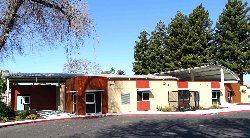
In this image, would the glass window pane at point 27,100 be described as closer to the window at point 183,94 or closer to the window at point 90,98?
the window at point 90,98

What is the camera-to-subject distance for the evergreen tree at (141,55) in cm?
7194

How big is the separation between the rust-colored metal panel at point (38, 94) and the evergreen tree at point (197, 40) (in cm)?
2688

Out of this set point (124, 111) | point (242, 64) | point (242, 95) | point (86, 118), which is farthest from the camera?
point (242, 64)

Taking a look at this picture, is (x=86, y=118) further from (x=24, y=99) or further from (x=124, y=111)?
(x=24, y=99)

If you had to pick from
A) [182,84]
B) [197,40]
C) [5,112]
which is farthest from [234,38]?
[5,112]

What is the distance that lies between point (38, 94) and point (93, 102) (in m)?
12.2

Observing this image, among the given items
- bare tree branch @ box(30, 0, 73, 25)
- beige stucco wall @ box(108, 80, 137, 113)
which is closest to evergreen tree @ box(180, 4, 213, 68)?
beige stucco wall @ box(108, 80, 137, 113)

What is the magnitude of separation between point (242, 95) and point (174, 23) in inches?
778

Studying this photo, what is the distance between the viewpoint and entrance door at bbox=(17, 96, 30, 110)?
141 feet

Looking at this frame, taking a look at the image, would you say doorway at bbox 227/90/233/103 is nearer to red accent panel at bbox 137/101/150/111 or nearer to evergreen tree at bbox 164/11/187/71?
evergreen tree at bbox 164/11/187/71

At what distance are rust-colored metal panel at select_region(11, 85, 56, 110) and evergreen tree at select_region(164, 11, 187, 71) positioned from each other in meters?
26.4

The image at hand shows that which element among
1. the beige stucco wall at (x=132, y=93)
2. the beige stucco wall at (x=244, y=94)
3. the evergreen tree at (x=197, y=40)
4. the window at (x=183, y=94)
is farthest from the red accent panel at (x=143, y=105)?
the evergreen tree at (x=197, y=40)

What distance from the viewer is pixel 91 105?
34.8m

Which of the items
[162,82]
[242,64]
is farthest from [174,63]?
[162,82]
